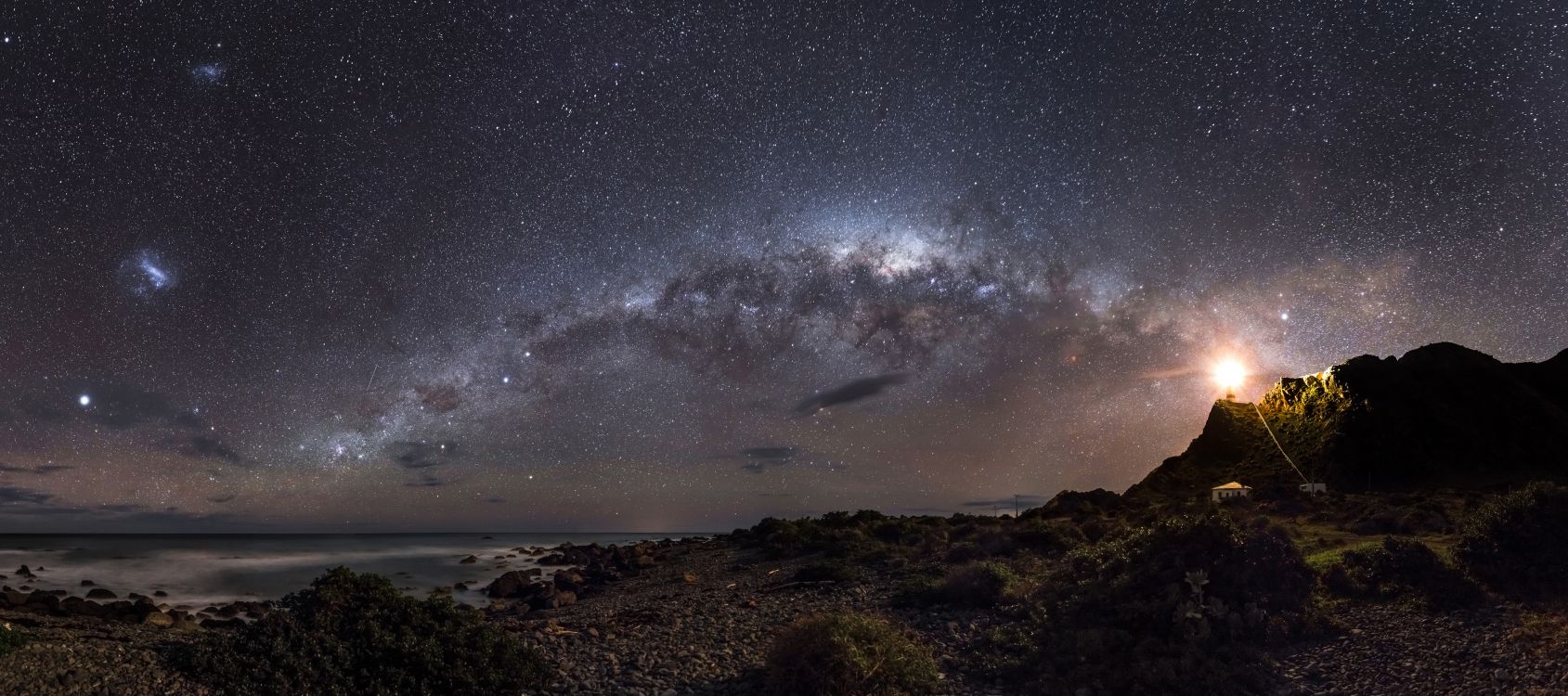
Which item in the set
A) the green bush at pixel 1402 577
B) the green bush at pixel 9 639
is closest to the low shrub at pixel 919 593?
the green bush at pixel 1402 577

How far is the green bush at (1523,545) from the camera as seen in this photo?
16.0 metres

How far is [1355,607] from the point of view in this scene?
Answer: 1684cm

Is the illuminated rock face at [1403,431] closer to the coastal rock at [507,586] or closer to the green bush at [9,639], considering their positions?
the coastal rock at [507,586]

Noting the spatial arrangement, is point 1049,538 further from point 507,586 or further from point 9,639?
point 9,639

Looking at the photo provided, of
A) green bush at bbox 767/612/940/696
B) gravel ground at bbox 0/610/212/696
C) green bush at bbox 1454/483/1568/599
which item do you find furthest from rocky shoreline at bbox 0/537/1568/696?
green bush at bbox 1454/483/1568/599

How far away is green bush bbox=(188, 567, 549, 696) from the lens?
13.1 m

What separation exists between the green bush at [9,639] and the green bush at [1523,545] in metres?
27.7

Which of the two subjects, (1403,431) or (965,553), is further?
(1403,431)

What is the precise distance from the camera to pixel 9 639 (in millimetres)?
13000

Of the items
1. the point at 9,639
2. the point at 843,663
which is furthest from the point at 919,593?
the point at 9,639

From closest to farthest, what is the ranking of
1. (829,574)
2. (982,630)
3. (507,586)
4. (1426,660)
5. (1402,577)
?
(1426,660) < (1402,577) < (982,630) < (829,574) < (507,586)

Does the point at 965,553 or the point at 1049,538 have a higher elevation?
the point at 1049,538

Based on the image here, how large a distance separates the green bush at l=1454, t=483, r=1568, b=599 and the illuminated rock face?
35.9 m

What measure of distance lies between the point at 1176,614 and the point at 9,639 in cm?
2083
